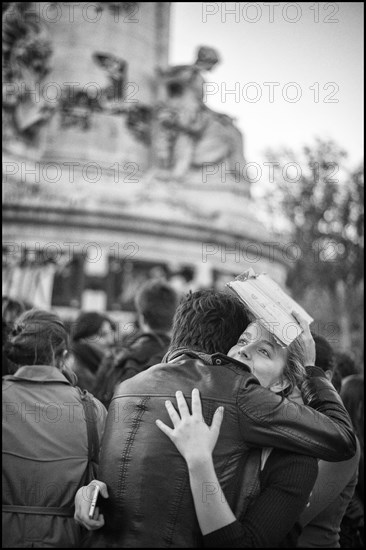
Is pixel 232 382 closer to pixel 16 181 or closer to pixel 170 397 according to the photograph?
pixel 170 397

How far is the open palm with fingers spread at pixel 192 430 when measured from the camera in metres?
2.50

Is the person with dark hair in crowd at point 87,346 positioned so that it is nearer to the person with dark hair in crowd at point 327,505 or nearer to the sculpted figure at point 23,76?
the person with dark hair in crowd at point 327,505

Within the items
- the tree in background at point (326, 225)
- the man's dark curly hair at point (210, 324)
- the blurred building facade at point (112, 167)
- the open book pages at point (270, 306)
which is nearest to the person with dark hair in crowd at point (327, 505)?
the open book pages at point (270, 306)

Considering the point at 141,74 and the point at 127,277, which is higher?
the point at 141,74

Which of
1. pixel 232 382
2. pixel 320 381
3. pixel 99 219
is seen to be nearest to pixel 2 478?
pixel 232 382

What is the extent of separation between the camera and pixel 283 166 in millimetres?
28719

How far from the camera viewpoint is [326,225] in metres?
27.6

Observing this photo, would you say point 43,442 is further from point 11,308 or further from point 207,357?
point 11,308

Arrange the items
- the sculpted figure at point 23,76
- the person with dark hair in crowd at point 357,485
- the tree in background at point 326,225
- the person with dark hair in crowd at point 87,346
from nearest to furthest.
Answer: the person with dark hair in crowd at point 357,485 → the person with dark hair in crowd at point 87,346 → the sculpted figure at point 23,76 → the tree in background at point 326,225

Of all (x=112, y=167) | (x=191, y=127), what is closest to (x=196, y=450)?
(x=112, y=167)

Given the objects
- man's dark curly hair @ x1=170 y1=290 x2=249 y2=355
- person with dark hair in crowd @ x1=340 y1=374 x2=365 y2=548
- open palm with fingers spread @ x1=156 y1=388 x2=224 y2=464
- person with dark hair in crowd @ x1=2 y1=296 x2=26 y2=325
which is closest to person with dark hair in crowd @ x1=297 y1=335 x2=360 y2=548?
man's dark curly hair @ x1=170 y1=290 x2=249 y2=355

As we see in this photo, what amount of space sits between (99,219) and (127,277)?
5.90 ft

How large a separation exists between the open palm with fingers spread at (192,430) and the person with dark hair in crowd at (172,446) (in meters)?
0.04

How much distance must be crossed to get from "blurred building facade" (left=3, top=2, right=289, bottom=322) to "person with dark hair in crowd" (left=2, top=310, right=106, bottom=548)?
38.9ft
